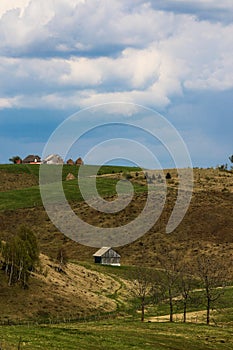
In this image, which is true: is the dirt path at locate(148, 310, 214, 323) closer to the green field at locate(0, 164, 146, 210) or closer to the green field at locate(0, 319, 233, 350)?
the green field at locate(0, 319, 233, 350)

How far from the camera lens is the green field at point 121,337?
52.3m

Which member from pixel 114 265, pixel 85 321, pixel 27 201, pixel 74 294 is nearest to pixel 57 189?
pixel 27 201

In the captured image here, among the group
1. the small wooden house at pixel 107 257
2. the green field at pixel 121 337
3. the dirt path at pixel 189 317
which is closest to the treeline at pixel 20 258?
the dirt path at pixel 189 317

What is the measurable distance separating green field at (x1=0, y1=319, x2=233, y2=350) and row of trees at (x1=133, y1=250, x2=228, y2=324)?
7285 mm

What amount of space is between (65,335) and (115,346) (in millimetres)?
4762

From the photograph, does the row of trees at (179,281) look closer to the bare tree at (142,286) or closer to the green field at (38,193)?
the bare tree at (142,286)

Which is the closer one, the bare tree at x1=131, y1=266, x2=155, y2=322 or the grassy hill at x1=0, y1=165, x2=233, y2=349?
the grassy hill at x1=0, y1=165, x2=233, y2=349

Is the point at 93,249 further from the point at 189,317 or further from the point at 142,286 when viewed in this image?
the point at 189,317

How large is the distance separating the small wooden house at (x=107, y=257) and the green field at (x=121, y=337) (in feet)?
186

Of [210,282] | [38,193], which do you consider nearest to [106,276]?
[210,282]

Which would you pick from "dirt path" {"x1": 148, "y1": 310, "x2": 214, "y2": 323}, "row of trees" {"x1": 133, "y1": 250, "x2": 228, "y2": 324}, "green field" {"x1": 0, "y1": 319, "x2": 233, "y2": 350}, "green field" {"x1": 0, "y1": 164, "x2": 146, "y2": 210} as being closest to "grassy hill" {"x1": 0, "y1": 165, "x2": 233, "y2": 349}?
"green field" {"x1": 0, "y1": 319, "x2": 233, "y2": 350}

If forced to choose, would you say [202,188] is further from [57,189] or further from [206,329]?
[206,329]

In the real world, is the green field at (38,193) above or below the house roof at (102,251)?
above

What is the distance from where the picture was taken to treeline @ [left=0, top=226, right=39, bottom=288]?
89.3 metres
